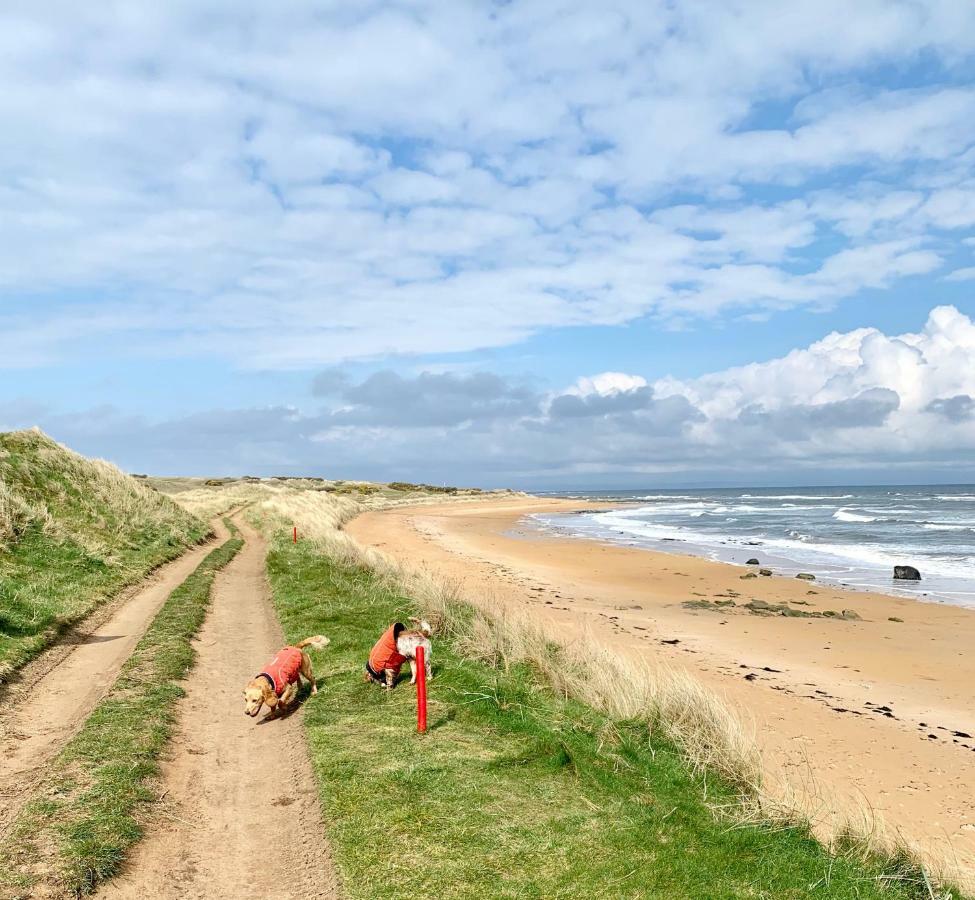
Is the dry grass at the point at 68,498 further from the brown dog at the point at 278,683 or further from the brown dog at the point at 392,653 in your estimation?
the brown dog at the point at 392,653

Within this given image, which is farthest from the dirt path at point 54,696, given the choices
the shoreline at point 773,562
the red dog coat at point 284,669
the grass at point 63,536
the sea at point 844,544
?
the sea at point 844,544

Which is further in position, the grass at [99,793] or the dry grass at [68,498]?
the dry grass at [68,498]

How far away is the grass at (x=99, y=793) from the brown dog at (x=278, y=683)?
3.29 feet

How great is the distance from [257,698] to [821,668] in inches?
449

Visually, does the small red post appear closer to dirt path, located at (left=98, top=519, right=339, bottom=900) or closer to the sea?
dirt path, located at (left=98, top=519, right=339, bottom=900)

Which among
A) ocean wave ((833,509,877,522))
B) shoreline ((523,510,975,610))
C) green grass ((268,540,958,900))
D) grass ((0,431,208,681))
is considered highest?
grass ((0,431,208,681))

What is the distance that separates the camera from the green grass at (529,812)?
573cm

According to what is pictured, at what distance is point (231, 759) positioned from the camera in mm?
8055

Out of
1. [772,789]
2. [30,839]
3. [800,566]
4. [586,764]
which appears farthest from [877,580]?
[30,839]

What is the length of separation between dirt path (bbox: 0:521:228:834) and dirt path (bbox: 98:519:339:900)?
4.10 ft

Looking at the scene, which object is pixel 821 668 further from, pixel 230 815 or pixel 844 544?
pixel 844 544

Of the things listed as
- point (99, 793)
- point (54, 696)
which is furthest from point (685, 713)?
point (54, 696)

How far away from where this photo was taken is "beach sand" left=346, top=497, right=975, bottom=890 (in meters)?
8.66

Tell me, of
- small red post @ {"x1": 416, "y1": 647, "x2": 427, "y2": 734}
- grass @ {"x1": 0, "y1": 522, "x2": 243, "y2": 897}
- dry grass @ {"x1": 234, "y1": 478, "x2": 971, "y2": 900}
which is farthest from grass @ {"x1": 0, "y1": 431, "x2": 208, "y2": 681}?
dry grass @ {"x1": 234, "y1": 478, "x2": 971, "y2": 900}
